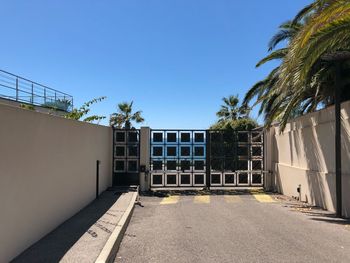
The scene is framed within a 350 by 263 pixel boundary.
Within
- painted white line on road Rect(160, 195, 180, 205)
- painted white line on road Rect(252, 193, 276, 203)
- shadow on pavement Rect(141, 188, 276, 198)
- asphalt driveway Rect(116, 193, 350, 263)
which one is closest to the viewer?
asphalt driveway Rect(116, 193, 350, 263)

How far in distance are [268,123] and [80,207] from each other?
8.30 m

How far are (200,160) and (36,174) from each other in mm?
12220

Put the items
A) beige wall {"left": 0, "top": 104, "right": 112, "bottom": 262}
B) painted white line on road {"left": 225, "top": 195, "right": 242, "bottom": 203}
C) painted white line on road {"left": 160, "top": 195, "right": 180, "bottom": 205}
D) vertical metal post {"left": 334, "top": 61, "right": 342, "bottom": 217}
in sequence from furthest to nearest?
1. painted white line on road {"left": 225, "top": 195, "right": 242, "bottom": 203}
2. painted white line on road {"left": 160, "top": 195, "right": 180, "bottom": 205}
3. vertical metal post {"left": 334, "top": 61, "right": 342, "bottom": 217}
4. beige wall {"left": 0, "top": 104, "right": 112, "bottom": 262}

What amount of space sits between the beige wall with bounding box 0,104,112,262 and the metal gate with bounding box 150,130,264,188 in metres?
6.84

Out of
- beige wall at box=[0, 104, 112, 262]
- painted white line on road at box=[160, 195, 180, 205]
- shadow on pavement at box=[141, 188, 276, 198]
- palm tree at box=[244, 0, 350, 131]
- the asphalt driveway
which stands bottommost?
the asphalt driveway

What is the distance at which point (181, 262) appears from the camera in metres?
6.79

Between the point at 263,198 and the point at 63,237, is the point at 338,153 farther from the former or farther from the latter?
the point at 63,237

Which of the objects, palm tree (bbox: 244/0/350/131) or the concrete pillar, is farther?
the concrete pillar

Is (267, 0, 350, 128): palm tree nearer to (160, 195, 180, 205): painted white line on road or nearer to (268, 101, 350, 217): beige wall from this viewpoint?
(268, 101, 350, 217): beige wall

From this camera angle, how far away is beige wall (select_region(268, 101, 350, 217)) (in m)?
11.6

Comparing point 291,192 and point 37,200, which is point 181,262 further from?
point 291,192

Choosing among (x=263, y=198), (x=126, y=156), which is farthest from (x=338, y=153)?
(x=126, y=156)

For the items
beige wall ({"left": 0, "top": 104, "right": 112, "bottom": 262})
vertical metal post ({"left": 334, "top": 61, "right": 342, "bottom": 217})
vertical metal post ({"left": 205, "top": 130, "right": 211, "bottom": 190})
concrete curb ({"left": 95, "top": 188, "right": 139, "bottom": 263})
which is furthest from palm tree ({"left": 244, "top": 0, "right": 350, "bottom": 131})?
beige wall ({"left": 0, "top": 104, "right": 112, "bottom": 262})

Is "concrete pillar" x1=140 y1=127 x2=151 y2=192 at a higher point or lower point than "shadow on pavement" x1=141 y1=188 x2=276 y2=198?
higher
